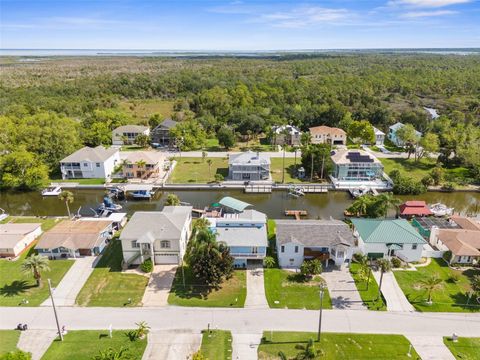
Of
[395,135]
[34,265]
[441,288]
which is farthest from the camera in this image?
[395,135]

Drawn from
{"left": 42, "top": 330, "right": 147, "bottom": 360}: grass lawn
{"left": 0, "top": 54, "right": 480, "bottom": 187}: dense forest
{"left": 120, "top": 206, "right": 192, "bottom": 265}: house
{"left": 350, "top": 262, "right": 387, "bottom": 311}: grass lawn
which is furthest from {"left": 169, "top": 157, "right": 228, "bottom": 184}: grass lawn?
{"left": 42, "top": 330, "right": 147, "bottom": 360}: grass lawn

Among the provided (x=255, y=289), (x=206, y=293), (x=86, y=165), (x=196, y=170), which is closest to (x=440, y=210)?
(x=255, y=289)

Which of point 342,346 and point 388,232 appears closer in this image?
point 342,346

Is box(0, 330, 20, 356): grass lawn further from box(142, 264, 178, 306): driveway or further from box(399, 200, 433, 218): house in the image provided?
box(399, 200, 433, 218): house

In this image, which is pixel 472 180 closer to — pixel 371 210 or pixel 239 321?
pixel 371 210

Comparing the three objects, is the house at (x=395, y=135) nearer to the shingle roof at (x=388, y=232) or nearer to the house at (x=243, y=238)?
the shingle roof at (x=388, y=232)

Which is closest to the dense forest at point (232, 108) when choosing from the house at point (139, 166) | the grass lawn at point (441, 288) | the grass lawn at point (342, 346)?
the house at point (139, 166)

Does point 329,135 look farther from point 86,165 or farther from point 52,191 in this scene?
point 52,191
